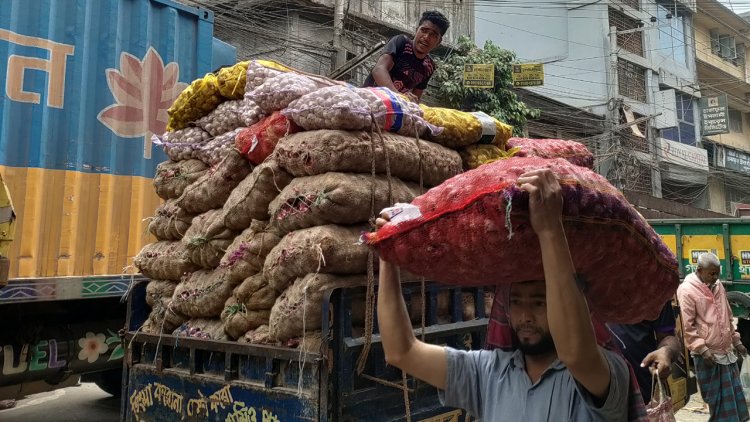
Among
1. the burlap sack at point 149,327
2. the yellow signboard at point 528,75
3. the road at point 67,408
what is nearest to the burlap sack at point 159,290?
the burlap sack at point 149,327

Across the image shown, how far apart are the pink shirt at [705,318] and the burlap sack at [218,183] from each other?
14.8 ft

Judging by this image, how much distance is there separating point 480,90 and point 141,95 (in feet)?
35.4

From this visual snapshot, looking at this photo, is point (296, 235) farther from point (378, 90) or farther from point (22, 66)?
point (22, 66)

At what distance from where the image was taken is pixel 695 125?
25.4 meters

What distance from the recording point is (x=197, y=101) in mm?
3658

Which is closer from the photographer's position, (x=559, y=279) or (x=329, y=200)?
(x=559, y=279)

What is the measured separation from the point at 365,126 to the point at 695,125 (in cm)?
2681

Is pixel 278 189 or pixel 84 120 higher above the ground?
pixel 84 120

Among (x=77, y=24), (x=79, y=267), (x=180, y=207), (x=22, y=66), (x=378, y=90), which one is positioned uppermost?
(x=77, y=24)

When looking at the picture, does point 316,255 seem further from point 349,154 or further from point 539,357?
point 539,357

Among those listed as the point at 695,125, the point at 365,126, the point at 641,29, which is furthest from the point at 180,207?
the point at 695,125

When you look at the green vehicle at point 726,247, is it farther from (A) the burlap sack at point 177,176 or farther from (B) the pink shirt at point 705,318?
(A) the burlap sack at point 177,176

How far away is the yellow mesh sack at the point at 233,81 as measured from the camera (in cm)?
344

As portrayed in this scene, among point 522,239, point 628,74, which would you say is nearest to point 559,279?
point 522,239
